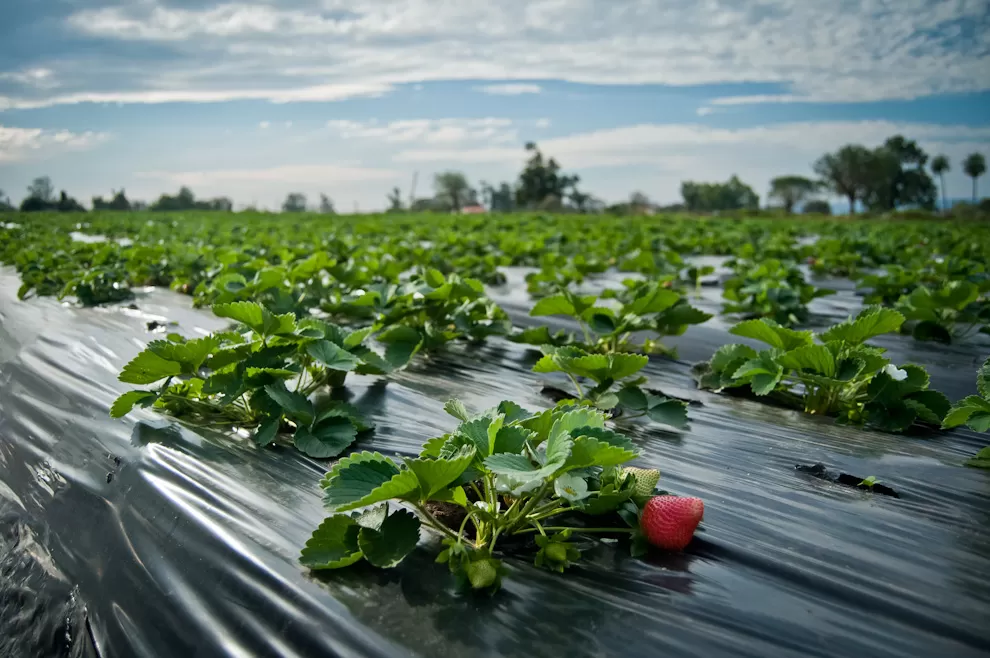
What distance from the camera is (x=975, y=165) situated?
63.1 metres

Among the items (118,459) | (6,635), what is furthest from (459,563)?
(118,459)

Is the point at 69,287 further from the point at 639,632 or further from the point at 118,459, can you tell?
the point at 639,632

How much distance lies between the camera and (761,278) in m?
5.12

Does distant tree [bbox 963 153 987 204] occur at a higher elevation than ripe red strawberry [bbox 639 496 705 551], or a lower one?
higher

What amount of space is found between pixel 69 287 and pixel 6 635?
3.86 meters

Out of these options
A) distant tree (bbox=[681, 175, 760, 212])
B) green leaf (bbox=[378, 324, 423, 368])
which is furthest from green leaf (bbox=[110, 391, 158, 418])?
distant tree (bbox=[681, 175, 760, 212])

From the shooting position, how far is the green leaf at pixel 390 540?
1.32 meters

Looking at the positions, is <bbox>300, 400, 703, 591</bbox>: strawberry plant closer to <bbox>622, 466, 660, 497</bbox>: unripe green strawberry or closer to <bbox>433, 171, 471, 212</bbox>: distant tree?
<bbox>622, 466, 660, 497</bbox>: unripe green strawberry

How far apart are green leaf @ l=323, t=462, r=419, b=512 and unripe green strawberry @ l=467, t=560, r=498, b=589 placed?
182 millimetres

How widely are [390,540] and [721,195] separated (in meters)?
75.0

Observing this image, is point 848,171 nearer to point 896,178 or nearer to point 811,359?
point 896,178

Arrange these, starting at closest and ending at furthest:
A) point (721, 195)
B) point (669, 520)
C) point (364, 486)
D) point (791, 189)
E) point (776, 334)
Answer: point (364, 486)
point (669, 520)
point (776, 334)
point (721, 195)
point (791, 189)

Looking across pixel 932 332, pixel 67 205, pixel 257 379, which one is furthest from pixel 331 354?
pixel 67 205

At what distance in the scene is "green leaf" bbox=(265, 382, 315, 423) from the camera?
2002 millimetres
